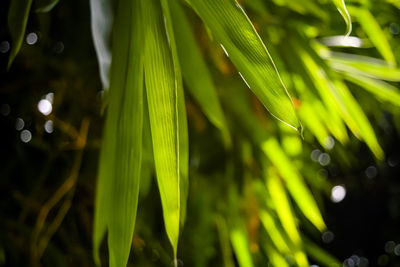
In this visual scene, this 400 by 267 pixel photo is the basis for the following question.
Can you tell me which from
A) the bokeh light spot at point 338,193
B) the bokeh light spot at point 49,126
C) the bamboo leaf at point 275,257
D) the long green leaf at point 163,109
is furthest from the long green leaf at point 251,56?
the bokeh light spot at point 338,193

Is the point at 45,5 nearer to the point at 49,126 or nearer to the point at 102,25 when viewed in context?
the point at 102,25

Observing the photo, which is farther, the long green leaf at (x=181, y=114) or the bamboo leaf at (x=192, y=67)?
the bamboo leaf at (x=192, y=67)

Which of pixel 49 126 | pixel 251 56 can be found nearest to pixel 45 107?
pixel 49 126

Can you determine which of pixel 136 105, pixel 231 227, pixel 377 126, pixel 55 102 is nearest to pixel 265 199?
pixel 231 227

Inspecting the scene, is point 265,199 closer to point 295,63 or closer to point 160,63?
point 295,63

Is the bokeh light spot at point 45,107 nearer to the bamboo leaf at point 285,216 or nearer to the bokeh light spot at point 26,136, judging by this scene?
the bokeh light spot at point 26,136

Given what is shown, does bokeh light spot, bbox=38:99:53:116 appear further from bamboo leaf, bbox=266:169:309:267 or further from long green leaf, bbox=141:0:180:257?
long green leaf, bbox=141:0:180:257

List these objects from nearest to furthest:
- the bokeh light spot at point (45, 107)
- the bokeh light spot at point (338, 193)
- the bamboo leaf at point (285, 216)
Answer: the bamboo leaf at point (285, 216), the bokeh light spot at point (45, 107), the bokeh light spot at point (338, 193)
